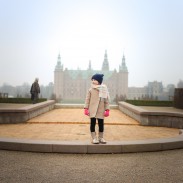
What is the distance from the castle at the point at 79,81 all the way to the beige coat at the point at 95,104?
5436 inches

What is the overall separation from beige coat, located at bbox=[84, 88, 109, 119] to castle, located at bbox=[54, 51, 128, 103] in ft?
453

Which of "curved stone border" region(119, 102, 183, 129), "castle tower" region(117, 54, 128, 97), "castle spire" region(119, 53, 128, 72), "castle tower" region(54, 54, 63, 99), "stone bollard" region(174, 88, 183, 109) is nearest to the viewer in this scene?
"curved stone border" region(119, 102, 183, 129)

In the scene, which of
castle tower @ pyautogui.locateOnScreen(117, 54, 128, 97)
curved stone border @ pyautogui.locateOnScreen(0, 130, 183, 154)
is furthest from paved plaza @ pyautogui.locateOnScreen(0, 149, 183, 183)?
castle tower @ pyautogui.locateOnScreen(117, 54, 128, 97)

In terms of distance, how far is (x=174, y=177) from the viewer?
16.4 ft

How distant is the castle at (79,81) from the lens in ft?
481

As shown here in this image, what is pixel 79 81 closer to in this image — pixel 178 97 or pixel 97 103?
pixel 178 97

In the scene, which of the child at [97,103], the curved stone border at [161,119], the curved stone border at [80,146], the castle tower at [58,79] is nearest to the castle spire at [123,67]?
the castle tower at [58,79]

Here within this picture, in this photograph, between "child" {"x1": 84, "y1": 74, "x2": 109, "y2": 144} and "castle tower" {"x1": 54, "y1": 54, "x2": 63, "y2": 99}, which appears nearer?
"child" {"x1": 84, "y1": 74, "x2": 109, "y2": 144}

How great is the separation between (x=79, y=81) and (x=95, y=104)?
14090 centimetres

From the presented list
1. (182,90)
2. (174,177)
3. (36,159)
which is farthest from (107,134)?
(182,90)

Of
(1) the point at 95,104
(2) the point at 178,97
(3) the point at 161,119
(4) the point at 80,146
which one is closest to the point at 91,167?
(4) the point at 80,146

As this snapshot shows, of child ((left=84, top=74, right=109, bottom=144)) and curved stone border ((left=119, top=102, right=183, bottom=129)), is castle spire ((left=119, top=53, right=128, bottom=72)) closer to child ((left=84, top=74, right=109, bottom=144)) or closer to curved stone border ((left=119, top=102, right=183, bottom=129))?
curved stone border ((left=119, top=102, right=183, bottom=129))

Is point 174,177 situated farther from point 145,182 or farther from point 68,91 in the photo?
point 68,91

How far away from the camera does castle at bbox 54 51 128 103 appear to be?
147 metres
